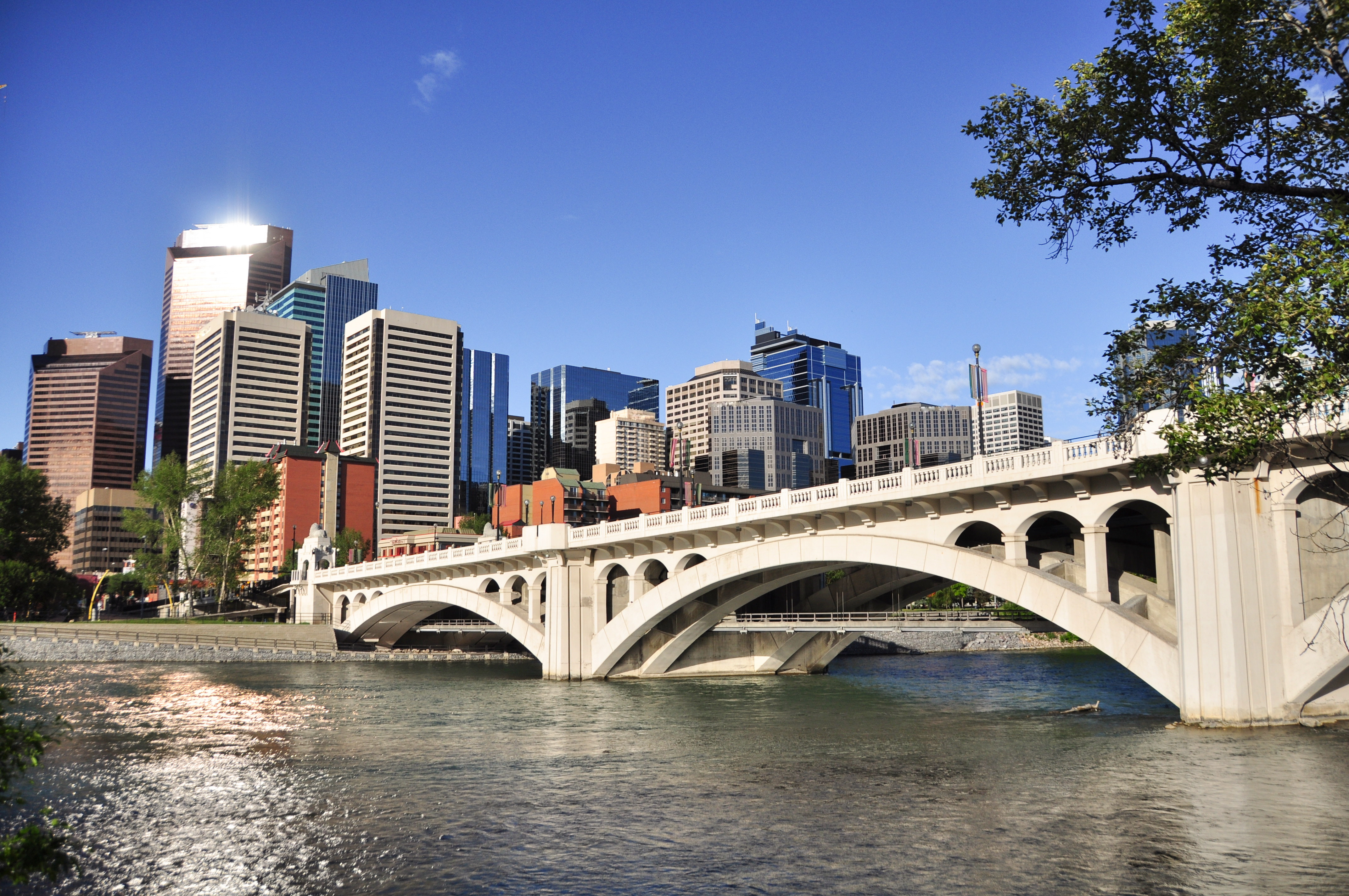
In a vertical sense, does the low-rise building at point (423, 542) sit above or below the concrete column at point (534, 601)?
above

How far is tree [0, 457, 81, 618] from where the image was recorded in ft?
318

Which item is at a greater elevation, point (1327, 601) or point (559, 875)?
point (1327, 601)

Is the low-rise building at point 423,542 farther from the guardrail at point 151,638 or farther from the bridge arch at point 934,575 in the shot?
the bridge arch at point 934,575

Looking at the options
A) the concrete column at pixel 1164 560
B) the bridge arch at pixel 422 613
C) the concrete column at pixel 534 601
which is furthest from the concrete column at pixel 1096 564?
the concrete column at pixel 534 601

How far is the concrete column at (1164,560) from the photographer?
112 ft

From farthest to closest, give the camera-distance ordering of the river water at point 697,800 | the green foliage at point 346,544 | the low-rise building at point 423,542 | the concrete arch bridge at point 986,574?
1. the green foliage at point 346,544
2. the low-rise building at point 423,542
3. the concrete arch bridge at point 986,574
4. the river water at point 697,800

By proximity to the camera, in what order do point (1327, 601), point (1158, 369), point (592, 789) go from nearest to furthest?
point (1158, 369) → point (592, 789) → point (1327, 601)

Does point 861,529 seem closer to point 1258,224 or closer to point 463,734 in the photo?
point 463,734

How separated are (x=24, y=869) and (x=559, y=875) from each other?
1046 cm

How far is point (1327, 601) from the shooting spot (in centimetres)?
2877

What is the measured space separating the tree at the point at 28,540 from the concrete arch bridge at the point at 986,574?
49923mm

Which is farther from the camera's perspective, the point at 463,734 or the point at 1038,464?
the point at 463,734

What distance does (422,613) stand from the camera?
87.7 m

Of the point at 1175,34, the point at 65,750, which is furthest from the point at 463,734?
the point at 1175,34
